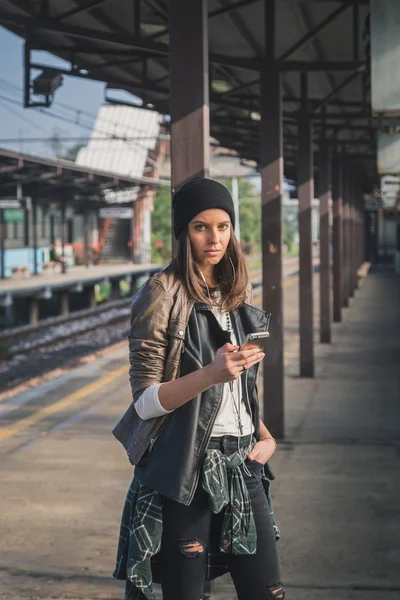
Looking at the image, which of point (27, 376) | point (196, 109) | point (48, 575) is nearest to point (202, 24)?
point (196, 109)

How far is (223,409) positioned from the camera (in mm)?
2979

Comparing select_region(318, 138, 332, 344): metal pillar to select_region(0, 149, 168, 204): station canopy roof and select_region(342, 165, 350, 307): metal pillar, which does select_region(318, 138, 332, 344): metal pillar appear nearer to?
select_region(342, 165, 350, 307): metal pillar

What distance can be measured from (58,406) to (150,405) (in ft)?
28.2

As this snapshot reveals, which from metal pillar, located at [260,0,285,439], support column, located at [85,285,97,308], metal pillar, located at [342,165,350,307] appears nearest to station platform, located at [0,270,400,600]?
metal pillar, located at [260,0,285,439]

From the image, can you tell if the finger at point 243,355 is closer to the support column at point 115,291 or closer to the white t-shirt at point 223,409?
the white t-shirt at point 223,409

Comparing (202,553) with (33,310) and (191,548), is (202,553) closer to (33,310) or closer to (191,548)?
(191,548)

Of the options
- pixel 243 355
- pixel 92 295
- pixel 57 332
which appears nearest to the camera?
pixel 243 355

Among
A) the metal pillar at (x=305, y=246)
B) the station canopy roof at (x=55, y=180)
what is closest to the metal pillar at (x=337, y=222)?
the metal pillar at (x=305, y=246)

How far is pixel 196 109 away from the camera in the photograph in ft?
18.9

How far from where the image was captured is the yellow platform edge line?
988 centimetres

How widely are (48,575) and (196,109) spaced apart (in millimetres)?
2545

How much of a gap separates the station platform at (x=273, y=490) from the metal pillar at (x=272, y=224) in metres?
0.39

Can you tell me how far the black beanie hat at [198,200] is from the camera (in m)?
3.02

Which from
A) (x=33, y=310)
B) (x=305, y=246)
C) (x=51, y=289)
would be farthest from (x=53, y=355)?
(x=51, y=289)
